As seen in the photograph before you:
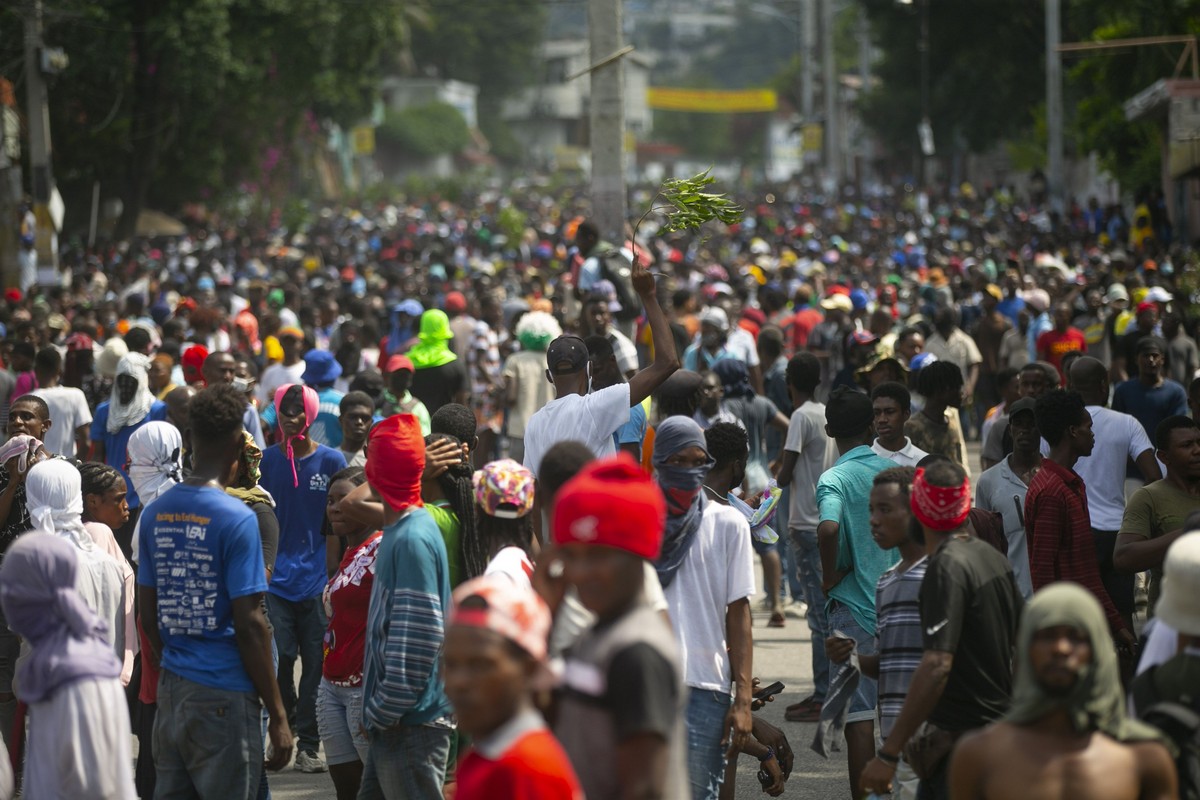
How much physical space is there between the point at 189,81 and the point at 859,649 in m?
27.9

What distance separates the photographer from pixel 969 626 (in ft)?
15.7

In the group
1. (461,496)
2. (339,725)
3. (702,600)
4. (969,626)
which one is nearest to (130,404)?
(339,725)

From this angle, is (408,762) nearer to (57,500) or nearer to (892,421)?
(57,500)

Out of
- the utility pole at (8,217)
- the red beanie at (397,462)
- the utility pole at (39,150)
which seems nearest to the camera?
the red beanie at (397,462)

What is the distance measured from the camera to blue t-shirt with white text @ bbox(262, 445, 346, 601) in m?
7.29

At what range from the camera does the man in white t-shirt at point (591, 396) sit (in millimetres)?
6418

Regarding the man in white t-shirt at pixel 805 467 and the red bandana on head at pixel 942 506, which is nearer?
the red bandana on head at pixel 942 506

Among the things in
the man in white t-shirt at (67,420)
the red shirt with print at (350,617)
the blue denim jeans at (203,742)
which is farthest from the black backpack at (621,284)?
the blue denim jeans at (203,742)

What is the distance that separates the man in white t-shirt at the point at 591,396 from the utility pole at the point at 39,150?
58.1 ft

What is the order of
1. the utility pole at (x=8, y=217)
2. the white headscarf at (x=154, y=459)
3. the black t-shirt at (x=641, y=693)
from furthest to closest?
1. the utility pole at (x=8, y=217)
2. the white headscarf at (x=154, y=459)
3. the black t-shirt at (x=641, y=693)

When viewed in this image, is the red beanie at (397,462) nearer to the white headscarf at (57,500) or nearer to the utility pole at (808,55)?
the white headscarf at (57,500)

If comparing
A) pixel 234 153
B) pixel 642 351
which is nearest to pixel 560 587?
pixel 642 351

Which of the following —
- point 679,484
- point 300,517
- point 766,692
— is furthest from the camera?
point 300,517

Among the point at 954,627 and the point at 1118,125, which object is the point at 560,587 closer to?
the point at 954,627
